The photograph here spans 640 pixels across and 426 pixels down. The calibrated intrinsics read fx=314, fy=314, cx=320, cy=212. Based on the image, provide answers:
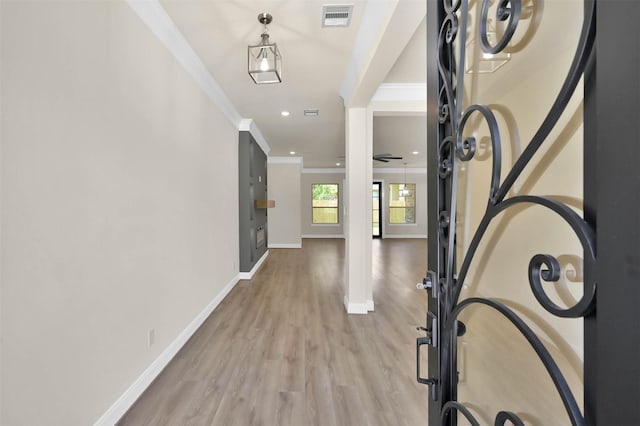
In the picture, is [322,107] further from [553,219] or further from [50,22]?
[553,219]

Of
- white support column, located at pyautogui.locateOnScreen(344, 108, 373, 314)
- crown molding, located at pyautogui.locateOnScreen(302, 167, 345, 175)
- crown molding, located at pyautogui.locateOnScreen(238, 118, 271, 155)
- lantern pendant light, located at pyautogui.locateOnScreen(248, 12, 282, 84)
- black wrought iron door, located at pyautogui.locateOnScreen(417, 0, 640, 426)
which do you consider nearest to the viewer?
black wrought iron door, located at pyautogui.locateOnScreen(417, 0, 640, 426)

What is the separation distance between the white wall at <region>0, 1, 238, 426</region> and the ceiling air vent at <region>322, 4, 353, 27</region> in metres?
1.23

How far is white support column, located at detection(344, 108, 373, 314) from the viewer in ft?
11.7

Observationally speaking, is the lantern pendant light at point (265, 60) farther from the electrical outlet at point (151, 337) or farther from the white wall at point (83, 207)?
the electrical outlet at point (151, 337)

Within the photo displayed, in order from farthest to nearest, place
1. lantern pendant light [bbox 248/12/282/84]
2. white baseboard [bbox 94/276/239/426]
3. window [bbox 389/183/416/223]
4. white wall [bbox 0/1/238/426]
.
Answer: window [bbox 389/183/416/223] < lantern pendant light [bbox 248/12/282/84] < white baseboard [bbox 94/276/239/426] < white wall [bbox 0/1/238/426]

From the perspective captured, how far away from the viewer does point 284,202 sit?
8898 millimetres

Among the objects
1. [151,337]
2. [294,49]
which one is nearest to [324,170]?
[294,49]

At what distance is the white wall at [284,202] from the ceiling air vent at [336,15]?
256 inches

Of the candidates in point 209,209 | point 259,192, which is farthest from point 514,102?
point 259,192

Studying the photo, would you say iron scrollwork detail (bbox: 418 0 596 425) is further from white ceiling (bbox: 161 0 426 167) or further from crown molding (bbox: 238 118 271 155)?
crown molding (bbox: 238 118 271 155)

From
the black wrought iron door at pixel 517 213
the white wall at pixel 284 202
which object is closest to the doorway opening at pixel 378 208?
the white wall at pixel 284 202

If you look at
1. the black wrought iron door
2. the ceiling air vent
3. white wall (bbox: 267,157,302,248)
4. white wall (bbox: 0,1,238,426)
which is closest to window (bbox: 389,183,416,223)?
white wall (bbox: 267,157,302,248)

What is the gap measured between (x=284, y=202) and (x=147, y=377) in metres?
6.95

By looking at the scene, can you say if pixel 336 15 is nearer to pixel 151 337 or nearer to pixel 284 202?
pixel 151 337
